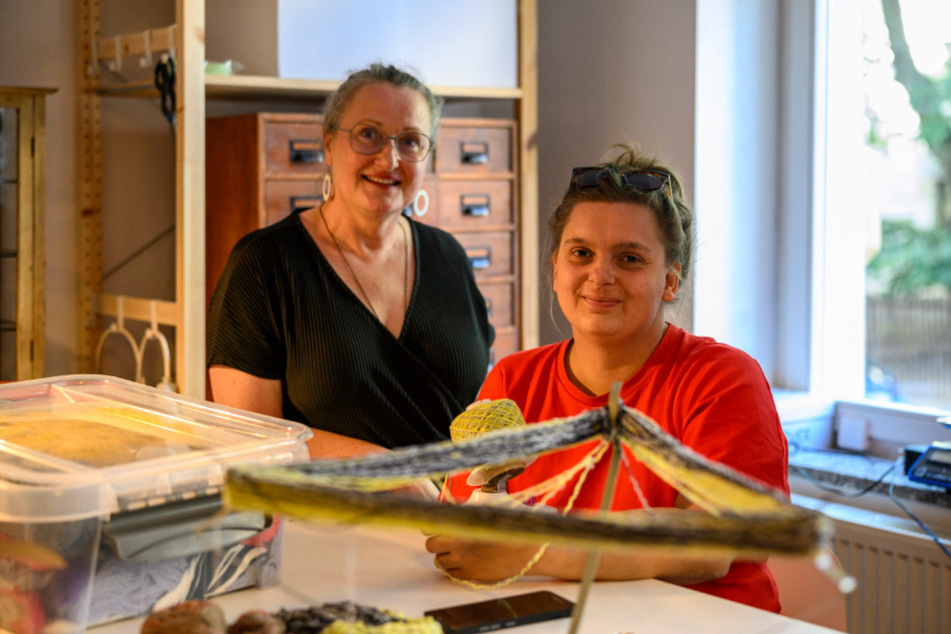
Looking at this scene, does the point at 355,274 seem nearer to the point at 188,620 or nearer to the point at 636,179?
the point at 636,179

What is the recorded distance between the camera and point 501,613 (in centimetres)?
104

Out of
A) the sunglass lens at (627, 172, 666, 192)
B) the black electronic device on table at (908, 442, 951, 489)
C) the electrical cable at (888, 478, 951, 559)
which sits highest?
the sunglass lens at (627, 172, 666, 192)

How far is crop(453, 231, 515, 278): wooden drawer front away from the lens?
285cm

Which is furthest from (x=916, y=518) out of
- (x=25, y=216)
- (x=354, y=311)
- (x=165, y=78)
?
(x=25, y=216)

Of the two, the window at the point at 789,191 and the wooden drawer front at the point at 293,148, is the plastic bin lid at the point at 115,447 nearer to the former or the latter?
the wooden drawer front at the point at 293,148

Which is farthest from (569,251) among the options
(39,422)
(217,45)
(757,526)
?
(217,45)

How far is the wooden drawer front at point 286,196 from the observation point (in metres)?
2.54

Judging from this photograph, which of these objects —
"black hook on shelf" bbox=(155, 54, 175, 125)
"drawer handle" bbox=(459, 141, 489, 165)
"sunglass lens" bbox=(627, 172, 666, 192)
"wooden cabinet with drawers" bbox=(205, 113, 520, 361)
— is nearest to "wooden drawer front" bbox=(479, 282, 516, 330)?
"wooden cabinet with drawers" bbox=(205, 113, 520, 361)

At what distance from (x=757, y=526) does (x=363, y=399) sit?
58.6 inches

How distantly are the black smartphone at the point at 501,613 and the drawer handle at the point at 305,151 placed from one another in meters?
1.71

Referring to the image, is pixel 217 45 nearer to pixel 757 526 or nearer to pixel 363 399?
pixel 363 399

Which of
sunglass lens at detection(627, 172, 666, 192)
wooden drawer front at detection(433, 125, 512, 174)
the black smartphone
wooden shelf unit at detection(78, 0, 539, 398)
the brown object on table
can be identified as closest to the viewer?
the brown object on table

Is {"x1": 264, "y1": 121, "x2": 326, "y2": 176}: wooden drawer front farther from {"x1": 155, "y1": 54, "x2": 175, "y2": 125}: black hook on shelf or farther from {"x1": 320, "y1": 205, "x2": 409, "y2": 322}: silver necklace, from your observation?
{"x1": 320, "y1": 205, "x2": 409, "y2": 322}: silver necklace

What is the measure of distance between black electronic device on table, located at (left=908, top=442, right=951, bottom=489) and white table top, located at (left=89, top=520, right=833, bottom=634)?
4.08 ft
